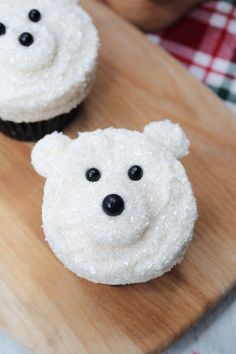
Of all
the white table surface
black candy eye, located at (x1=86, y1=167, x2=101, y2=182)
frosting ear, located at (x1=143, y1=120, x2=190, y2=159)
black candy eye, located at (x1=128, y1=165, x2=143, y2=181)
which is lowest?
the white table surface

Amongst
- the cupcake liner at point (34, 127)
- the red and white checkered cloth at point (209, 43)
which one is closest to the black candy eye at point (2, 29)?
the cupcake liner at point (34, 127)

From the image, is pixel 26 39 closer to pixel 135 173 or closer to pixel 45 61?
pixel 45 61

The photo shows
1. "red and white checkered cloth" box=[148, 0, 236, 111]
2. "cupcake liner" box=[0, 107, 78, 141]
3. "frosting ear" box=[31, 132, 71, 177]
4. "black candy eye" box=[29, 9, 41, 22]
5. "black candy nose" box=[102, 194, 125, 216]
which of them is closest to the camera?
"black candy nose" box=[102, 194, 125, 216]

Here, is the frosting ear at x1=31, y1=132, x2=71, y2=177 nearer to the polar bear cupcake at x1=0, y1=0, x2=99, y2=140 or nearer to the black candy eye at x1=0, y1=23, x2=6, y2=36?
the polar bear cupcake at x1=0, y1=0, x2=99, y2=140

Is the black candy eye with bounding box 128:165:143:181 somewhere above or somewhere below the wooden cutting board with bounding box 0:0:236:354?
above

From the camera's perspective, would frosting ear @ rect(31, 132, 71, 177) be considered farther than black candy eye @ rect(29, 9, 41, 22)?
No

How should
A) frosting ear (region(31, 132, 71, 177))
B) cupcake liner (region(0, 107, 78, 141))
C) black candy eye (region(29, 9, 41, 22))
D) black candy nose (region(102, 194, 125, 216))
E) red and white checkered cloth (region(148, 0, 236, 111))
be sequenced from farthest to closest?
red and white checkered cloth (region(148, 0, 236, 111)) < cupcake liner (region(0, 107, 78, 141)) < black candy eye (region(29, 9, 41, 22)) < frosting ear (region(31, 132, 71, 177)) < black candy nose (region(102, 194, 125, 216))

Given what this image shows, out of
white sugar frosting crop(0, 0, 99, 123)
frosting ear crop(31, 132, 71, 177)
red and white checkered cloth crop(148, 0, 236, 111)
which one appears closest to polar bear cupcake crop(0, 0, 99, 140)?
white sugar frosting crop(0, 0, 99, 123)
